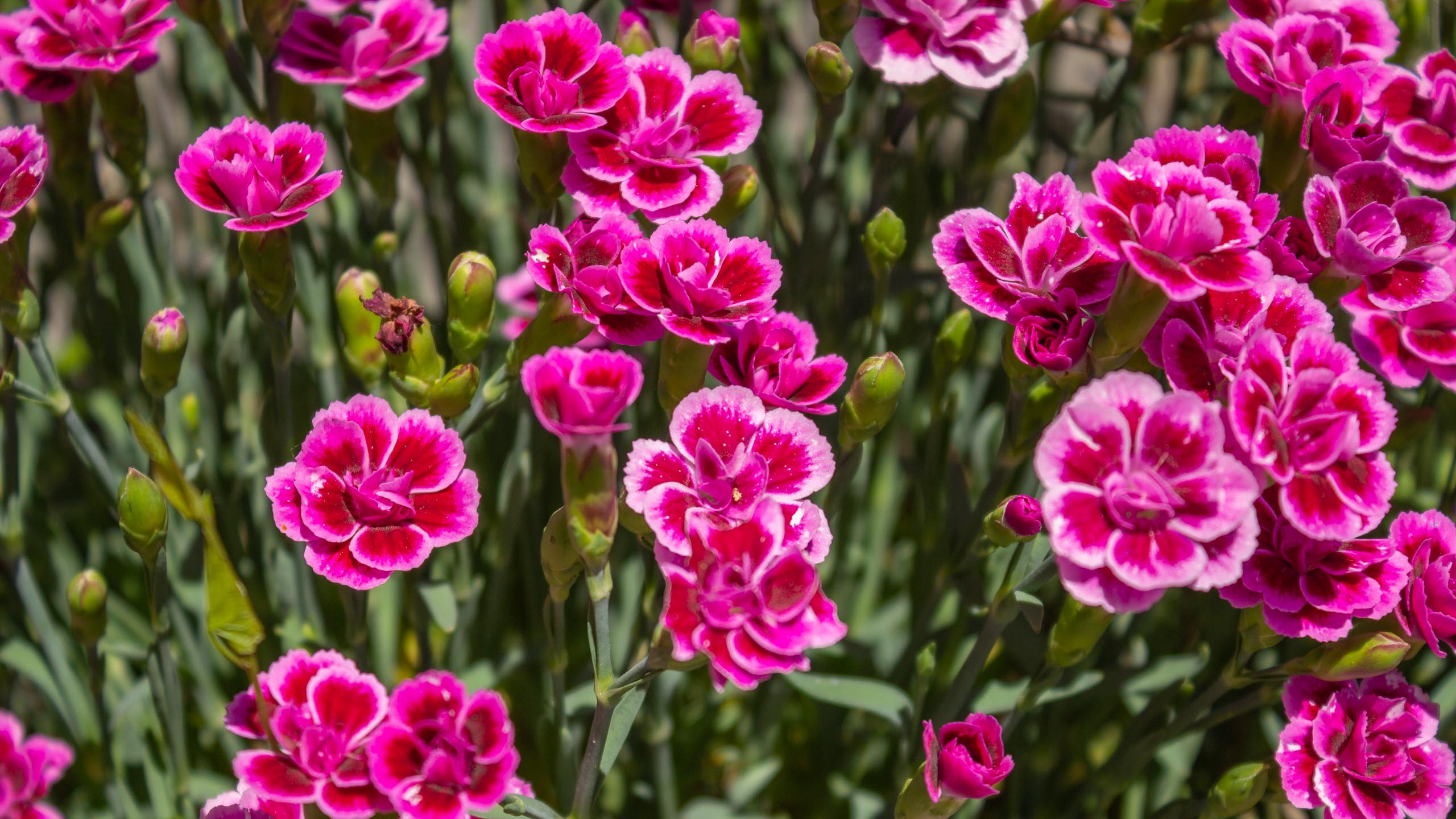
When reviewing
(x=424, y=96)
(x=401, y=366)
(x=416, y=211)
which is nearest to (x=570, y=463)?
(x=401, y=366)

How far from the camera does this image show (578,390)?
75 centimetres

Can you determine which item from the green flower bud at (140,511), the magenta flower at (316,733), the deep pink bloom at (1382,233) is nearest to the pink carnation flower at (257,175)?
the green flower bud at (140,511)

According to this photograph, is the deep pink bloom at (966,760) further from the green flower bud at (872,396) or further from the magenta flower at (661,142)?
the magenta flower at (661,142)

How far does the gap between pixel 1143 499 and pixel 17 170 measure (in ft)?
3.12

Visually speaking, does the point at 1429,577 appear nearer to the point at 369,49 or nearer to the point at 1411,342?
the point at 1411,342

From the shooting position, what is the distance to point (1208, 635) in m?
1.35

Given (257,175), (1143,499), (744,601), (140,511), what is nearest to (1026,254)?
(1143,499)

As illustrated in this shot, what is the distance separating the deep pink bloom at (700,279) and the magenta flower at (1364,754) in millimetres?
570

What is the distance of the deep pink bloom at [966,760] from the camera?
0.89m

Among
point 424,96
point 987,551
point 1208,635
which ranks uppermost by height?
point 424,96

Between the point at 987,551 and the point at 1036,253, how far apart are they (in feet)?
0.93

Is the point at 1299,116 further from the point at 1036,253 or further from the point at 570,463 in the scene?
the point at 570,463

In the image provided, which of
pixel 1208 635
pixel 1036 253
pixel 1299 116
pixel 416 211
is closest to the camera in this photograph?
pixel 1036 253

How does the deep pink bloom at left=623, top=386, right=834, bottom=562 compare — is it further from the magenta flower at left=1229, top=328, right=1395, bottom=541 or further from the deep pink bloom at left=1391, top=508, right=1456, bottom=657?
the deep pink bloom at left=1391, top=508, right=1456, bottom=657
